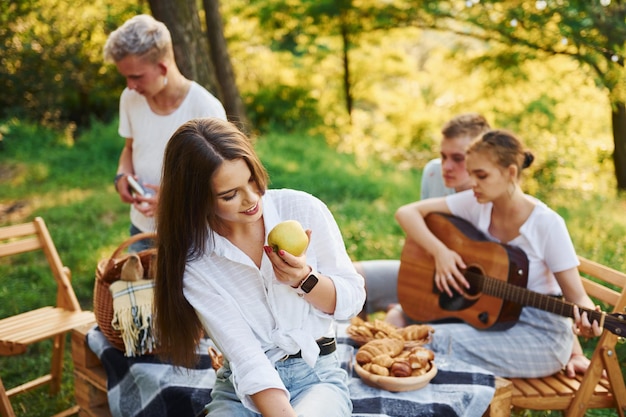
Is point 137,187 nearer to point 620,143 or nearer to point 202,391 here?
point 202,391

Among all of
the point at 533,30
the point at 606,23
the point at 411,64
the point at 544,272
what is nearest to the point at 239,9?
the point at 411,64

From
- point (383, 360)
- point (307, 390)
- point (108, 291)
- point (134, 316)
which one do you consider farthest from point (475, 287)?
point (108, 291)

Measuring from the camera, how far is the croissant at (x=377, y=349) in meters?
2.82

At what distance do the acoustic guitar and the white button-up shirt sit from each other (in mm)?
1052

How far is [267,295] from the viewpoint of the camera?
7.65 feet

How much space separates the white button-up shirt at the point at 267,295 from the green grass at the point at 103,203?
1.80m

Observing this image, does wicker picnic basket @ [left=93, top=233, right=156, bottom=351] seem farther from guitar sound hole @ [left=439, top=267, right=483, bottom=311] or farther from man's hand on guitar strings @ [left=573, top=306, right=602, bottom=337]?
man's hand on guitar strings @ [left=573, top=306, right=602, bottom=337]

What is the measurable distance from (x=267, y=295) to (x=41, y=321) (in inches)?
79.4

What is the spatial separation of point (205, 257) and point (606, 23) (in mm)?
5495

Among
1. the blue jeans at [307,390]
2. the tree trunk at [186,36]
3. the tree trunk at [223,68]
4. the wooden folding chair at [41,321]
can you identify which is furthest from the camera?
the tree trunk at [223,68]

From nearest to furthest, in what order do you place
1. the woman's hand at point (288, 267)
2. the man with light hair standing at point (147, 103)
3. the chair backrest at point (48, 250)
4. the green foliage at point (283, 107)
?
the woman's hand at point (288, 267) < the man with light hair standing at point (147, 103) < the chair backrest at point (48, 250) < the green foliage at point (283, 107)

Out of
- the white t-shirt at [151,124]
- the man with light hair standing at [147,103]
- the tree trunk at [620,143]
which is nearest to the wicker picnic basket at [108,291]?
the man with light hair standing at [147,103]

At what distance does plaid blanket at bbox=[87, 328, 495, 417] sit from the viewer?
256 centimetres

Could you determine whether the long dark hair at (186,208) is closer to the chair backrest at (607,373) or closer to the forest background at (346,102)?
the chair backrest at (607,373)
